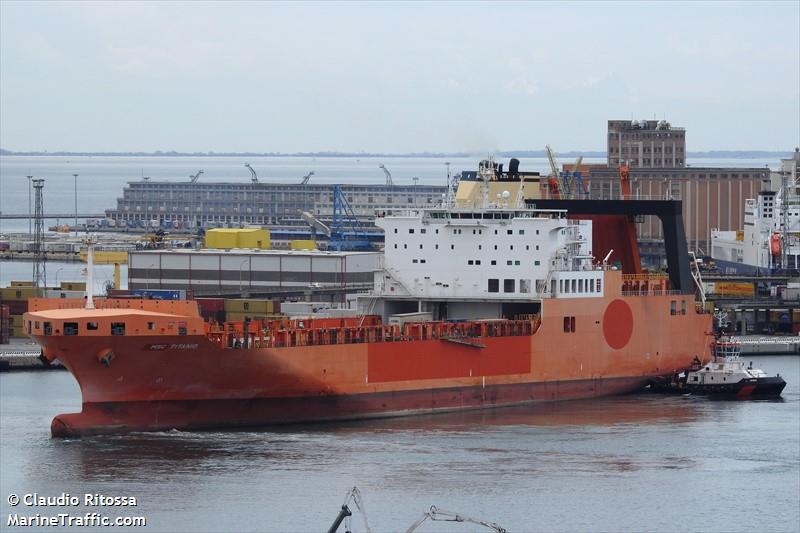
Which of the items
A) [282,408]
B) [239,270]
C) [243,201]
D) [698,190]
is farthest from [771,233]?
[243,201]

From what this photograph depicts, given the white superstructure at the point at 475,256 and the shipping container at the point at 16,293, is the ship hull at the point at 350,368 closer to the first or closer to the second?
the white superstructure at the point at 475,256

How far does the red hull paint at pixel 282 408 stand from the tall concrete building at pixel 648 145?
62.8 metres

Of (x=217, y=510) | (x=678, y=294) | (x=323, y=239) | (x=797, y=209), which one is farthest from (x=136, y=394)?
(x=323, y=239)

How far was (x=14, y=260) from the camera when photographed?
10000 cm

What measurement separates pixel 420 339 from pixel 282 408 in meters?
3.92

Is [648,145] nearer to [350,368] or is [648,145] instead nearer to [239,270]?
[239,270]

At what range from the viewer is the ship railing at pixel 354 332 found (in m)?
37.2

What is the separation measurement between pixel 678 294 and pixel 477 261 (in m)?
7.01

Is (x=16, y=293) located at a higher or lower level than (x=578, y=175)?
lower

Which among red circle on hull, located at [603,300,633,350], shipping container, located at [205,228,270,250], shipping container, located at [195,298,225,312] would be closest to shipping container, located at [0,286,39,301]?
shipping container, located at [195,298,225,312]

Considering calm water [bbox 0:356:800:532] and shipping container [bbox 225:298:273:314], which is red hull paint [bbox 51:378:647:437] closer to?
calm water [bbox 0:356:800:532]

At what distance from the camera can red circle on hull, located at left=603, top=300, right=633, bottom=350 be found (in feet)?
144

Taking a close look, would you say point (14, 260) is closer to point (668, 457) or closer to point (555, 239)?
point (555, 239)

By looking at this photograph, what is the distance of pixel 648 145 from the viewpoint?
104562 mm
